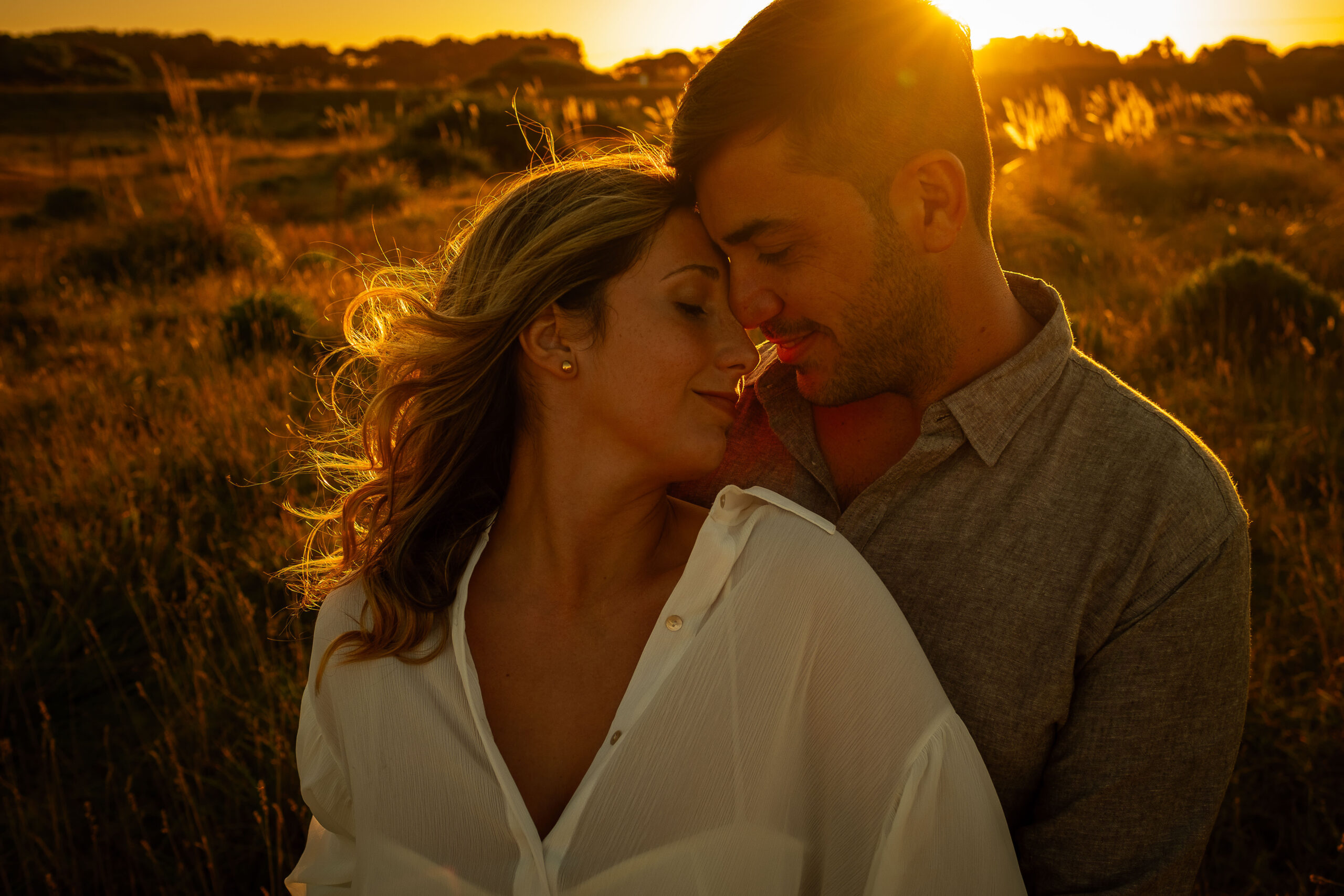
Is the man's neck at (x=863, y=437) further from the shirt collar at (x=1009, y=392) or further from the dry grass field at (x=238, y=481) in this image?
the dry grass field at (x=238, y=481)

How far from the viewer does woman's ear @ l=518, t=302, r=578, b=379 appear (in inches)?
84.7

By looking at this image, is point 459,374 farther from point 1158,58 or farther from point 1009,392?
point 1158,58

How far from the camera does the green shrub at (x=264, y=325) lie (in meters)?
6.01

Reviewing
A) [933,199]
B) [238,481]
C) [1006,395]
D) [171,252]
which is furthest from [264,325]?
[1006,395]

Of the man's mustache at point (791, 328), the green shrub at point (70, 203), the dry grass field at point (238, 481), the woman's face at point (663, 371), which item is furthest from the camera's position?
the green shrub at point (70, 203)

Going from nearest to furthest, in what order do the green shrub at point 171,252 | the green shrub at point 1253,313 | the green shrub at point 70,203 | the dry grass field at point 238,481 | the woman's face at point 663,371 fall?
1. the woman's face at point 663,371
2. the dry grass field at point 238,481
3. the green shrub at point 1253,313
4. the green shrub at point 171,252
5. the green shrub at point 70,203

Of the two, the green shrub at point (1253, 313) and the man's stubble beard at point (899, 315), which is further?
the green shrub at point (1253, 313)

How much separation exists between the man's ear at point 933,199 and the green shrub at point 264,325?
4.71 metres

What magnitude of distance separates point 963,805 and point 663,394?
3.47 ft

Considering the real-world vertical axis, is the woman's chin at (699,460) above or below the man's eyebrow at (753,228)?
below

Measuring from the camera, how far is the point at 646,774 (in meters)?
1.73

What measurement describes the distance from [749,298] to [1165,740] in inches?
53.2

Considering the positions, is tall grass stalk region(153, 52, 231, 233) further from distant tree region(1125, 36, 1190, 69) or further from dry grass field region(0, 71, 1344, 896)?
distant tree region(1125, 36, 1190, 69)

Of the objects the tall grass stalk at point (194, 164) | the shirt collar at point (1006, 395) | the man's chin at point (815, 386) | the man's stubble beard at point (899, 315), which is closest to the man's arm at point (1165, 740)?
the shirt collar at point (1006, 395)
